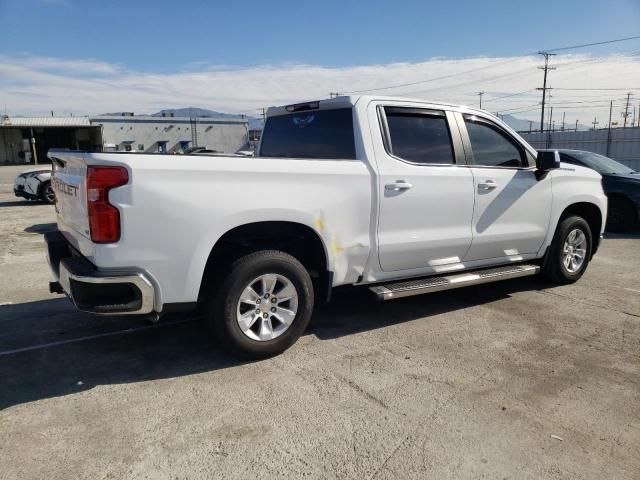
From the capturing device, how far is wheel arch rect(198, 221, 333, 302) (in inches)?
147

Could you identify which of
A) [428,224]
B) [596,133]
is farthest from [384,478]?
[596,133]

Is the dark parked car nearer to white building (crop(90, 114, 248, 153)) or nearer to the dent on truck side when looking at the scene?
the dent on truck side

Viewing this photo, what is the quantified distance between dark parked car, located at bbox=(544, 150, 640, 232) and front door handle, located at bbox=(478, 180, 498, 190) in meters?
6.08

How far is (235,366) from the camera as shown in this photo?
12.4 feet

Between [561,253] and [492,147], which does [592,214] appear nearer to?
[561,253]

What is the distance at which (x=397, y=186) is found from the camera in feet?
13.7

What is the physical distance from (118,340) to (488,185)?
11.9 ft

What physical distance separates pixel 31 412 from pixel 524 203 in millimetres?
4649

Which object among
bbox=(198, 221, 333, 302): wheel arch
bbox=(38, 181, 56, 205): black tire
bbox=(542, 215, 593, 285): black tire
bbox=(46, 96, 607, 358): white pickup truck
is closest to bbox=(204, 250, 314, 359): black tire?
bbox=(46, 96, 607, 358): white pickup truck

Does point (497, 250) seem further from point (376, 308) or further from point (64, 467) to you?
point (64, 467)

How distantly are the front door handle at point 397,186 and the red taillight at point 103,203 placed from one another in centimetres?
203

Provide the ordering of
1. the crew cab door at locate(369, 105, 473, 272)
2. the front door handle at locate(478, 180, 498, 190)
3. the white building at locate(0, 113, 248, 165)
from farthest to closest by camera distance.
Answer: the white building at locate(0, 113, 248, 165), the front door handle at locate(478, 180, 498, 190), the crew cab door at locate(369, 105, 473, 272)

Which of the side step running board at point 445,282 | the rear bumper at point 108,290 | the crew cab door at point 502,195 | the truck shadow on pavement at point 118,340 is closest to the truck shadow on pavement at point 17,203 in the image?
the truck shadow on pavement at point 118,340

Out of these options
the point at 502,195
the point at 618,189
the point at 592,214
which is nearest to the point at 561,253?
the point at 592,214
